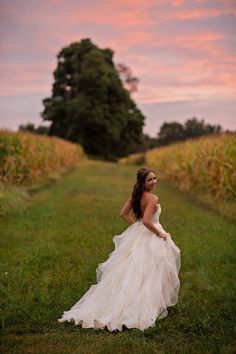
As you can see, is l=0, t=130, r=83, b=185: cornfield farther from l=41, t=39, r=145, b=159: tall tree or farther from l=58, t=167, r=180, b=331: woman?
l=41, t=39, r=145, b=159: tall tree

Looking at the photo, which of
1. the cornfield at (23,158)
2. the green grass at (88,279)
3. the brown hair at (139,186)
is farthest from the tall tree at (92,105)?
the brown hair at (139,186)

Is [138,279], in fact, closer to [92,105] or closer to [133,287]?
[133,287]

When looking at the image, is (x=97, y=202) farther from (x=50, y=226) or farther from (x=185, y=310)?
(x=185, y=310)

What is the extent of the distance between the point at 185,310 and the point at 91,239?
13.2 ft

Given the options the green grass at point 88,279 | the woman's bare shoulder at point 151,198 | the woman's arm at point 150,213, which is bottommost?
the green grass at point 88,279

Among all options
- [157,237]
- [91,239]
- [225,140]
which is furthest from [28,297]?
[225,140]

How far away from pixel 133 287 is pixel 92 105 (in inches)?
1829

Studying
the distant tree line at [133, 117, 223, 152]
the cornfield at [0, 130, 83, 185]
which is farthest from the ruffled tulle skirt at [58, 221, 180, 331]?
the distant tree line at [133, 117, 223, 152]

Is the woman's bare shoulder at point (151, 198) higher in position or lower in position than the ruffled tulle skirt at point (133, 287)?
higher

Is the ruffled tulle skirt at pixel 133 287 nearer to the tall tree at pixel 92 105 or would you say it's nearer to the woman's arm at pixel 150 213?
the woman's arm at pixel 150 213

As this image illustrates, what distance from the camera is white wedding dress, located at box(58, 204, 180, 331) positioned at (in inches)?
217

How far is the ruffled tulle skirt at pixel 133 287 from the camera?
5.52 meters

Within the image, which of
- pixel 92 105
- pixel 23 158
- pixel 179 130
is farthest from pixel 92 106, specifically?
pixel 179 130

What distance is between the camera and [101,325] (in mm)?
5418
